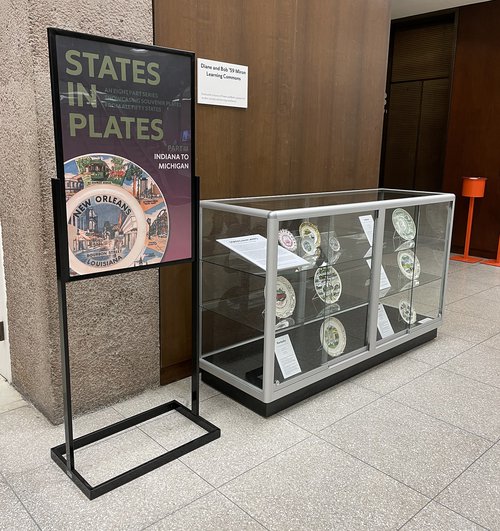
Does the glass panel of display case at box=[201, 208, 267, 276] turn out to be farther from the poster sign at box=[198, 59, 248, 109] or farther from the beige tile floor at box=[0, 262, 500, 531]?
the beige tile floor at box=[0, 262, 500, 531]

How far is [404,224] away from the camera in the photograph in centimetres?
333

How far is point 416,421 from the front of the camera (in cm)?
253

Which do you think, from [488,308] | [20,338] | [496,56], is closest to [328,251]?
[20,338]

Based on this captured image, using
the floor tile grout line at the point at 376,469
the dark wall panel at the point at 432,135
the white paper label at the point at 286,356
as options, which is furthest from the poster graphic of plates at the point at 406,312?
the dark wall panel at the point at 432,135

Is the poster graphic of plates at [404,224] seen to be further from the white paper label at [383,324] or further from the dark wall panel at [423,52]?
the dark wall panel at [423,52]

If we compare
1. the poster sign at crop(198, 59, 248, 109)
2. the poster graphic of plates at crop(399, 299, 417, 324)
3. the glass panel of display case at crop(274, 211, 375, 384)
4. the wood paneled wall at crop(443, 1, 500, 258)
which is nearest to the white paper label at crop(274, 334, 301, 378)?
the glass panel of display case at crop(274, 211, 375, 384)

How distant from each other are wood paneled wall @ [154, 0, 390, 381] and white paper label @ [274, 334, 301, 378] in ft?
2.07

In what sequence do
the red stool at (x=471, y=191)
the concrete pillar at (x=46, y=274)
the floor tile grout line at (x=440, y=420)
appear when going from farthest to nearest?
the red stool at (x=471, y=191) → the floor tile grout line at (x=440, y=420) → the concrete pillar at (x=46, y=274)

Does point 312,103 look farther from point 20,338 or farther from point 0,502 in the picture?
point 0,502

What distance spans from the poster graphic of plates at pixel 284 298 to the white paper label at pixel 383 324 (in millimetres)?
761

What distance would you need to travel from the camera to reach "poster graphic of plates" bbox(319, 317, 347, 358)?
2.84 meters

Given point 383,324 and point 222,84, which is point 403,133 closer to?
point 383,324

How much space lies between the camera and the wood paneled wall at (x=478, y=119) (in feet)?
20.0

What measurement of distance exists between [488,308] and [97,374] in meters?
3.43
